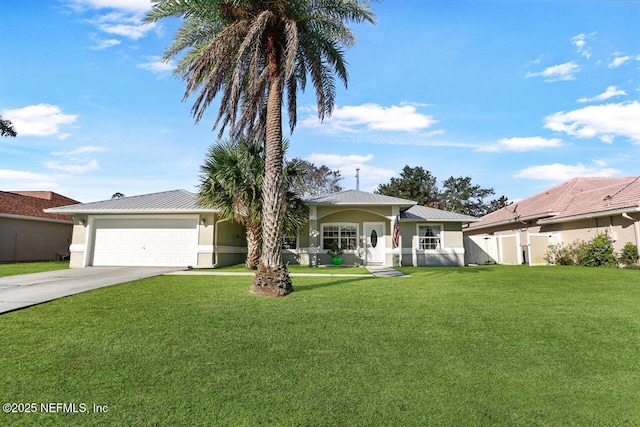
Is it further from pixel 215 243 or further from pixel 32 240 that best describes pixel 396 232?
pixel 32 240

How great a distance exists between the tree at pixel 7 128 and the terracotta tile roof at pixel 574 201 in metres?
33.4

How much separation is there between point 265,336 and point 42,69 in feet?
42.8

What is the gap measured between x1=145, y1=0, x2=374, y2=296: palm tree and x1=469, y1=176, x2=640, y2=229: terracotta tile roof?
15426 mm

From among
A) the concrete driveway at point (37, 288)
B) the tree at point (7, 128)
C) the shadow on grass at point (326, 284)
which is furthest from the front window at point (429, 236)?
the tree at point (7, 128)

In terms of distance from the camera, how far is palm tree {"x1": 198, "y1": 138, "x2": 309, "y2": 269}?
14.3 m

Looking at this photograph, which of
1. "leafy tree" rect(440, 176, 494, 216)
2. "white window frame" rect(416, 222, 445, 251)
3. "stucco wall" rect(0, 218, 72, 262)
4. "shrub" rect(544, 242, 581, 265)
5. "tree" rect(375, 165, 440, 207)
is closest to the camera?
"shrub" rect(544, 242, 581, 265)

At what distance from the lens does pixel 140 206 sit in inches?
642

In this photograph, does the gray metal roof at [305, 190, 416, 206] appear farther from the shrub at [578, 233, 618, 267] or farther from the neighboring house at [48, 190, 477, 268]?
the shrub at [578, 233, 618, 267]

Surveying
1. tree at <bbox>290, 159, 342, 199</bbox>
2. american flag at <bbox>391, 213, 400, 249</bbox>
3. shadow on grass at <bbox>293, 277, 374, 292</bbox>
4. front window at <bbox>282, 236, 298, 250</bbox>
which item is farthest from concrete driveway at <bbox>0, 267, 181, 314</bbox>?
tree at <bbox>290, 159, 342, 199</bbox>

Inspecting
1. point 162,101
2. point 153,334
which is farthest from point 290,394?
point 162,101

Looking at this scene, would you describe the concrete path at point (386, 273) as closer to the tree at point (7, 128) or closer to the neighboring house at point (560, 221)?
the neighboring house at point (560, 221)

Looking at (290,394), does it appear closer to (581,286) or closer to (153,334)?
(153,334)

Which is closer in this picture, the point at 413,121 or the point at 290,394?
the point at 290,394

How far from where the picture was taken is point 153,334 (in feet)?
17.5
